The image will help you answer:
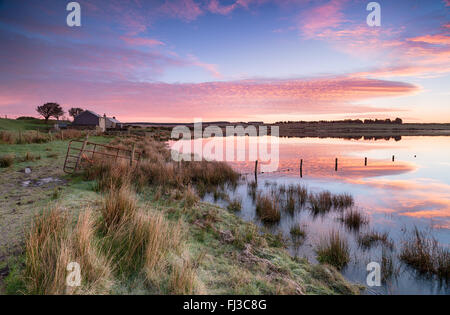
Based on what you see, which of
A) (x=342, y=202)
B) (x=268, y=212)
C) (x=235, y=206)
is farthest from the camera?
(x=342, y=202)

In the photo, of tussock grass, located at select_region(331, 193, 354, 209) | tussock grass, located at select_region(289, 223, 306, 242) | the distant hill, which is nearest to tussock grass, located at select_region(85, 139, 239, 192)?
tussock grass, located at select_region(289, 223, 306, 242)

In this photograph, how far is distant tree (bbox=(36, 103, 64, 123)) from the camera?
9112cm

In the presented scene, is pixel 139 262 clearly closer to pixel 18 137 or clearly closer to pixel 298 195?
pixel 298 195

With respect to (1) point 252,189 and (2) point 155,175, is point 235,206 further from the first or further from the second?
(2) point 155,175

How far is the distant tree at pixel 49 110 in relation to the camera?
9112 centimetres

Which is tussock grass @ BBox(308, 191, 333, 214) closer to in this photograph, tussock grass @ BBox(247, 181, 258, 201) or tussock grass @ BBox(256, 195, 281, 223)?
tussock grass @ BBox(256, 195, 281, 223)

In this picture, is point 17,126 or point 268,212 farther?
point 17,126

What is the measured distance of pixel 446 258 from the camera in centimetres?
631

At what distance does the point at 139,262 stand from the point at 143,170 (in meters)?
10.5

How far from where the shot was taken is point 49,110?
303 ft

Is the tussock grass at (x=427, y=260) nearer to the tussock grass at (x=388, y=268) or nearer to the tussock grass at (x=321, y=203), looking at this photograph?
the tussock grass at (x=388, y=268)

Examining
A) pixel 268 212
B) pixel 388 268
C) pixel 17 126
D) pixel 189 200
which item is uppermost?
pixel 17 126

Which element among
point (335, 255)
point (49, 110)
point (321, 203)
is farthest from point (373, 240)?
point (49, 110)
